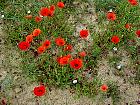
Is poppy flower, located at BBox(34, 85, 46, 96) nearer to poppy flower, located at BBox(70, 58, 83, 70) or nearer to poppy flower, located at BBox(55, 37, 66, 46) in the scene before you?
poppy flower, located at BBox(70, 58, 83, 70)

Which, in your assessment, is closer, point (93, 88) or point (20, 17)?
point (93, 88)

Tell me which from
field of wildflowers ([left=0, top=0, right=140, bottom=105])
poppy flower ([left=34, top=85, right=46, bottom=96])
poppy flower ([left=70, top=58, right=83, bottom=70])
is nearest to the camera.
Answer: poppy flower ([left=34, top=85, right=46, bottom=96])

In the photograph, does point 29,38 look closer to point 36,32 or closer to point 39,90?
point 36,32

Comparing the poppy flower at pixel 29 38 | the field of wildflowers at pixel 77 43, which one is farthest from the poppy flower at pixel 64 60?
the poppy flower at pixel 29 38

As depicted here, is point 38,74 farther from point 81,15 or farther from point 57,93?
point 81,15

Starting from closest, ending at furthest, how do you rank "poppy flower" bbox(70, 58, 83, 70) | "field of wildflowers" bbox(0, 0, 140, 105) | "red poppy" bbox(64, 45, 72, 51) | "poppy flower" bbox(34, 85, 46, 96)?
1. "poppy flower" bbox(34, 85, 46, 96)
2. "poppy flower" bbox(70, 58, 83, 70)
3. "field of wildflowers" bbox(0, 0, 140, 105)
4. "red poppy" bbox(64, 45, 72, 51)

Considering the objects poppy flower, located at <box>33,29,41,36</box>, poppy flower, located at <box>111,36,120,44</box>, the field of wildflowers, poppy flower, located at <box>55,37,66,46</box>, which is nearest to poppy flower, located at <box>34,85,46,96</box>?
the field of wildflowers

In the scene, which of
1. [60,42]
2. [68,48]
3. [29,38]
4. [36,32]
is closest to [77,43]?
[68,48]

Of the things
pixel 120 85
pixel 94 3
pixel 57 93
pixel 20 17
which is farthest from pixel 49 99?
pixel 94 3
